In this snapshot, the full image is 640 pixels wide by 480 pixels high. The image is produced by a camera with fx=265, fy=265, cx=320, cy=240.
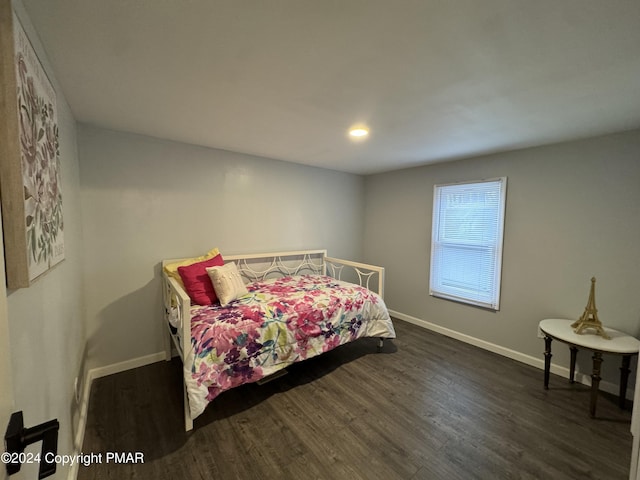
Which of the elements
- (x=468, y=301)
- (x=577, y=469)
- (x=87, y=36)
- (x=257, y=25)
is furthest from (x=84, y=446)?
(x=468, y=301)

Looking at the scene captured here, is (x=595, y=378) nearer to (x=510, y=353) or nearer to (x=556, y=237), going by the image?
(x=510, y=353)

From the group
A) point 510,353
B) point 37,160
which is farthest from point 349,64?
point 510,353

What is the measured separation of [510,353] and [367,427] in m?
1.92

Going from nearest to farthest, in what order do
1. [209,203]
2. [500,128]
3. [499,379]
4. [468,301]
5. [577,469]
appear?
[577,469] → [500,128] → [499,379] → [209,203] → [468,301]

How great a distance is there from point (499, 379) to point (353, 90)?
8.82 feet

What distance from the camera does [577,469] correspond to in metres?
1.52

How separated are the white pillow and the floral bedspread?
64 millimetres

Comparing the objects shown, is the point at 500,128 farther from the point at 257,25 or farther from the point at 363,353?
the point at 363,353

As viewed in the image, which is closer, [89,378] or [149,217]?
[89,378]

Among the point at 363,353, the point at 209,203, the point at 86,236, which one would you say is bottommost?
the point at 363,353

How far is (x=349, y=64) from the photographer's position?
128cm

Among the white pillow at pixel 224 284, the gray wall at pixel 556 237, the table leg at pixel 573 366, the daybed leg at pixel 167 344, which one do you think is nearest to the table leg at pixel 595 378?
the table leg at pixel 573 366

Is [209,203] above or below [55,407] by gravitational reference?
above

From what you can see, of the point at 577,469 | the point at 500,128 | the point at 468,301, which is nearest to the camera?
the point at 577,469
